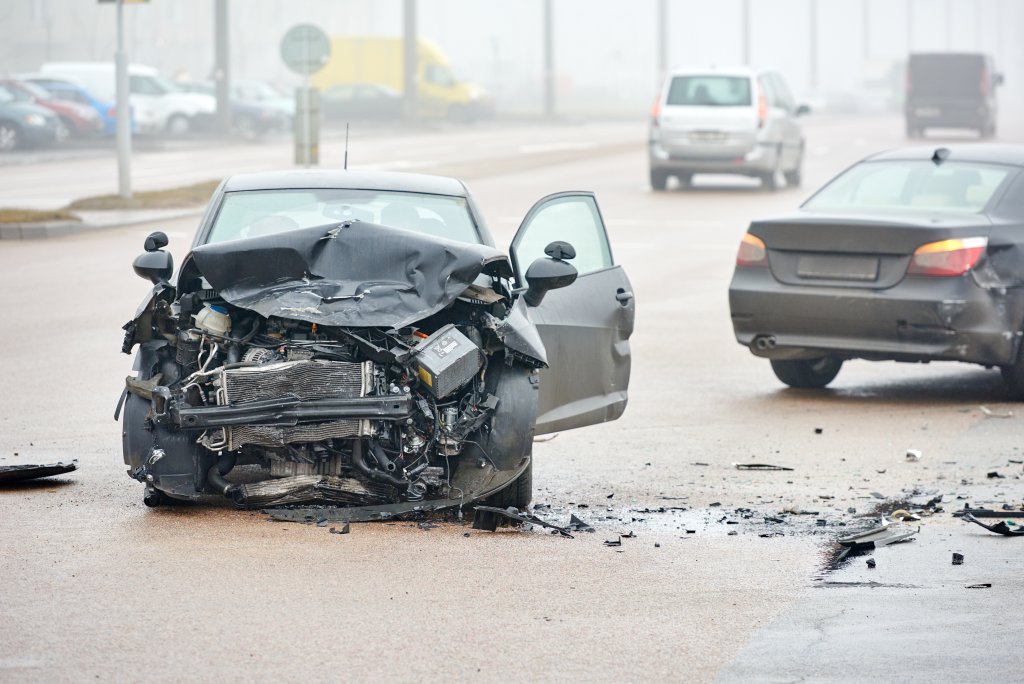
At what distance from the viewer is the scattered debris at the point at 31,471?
25.9ft

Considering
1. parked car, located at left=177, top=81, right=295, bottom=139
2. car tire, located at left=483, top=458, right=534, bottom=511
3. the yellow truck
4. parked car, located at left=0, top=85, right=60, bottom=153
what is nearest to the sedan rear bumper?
car tire, located at left=483, top=458, right=534, bottom=511

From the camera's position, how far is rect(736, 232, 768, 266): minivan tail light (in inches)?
437

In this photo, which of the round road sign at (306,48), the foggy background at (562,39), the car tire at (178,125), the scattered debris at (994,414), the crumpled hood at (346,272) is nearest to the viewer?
the crumpled hood at (346,272)

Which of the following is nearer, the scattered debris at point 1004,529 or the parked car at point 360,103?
the scattered debris at point 1004,529

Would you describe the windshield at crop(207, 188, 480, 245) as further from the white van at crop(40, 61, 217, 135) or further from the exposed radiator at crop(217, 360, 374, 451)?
the white van at crop(40, 61, 217, 135)

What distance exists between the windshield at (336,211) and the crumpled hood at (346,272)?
3.05 feet

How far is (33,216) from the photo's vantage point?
21.8 m

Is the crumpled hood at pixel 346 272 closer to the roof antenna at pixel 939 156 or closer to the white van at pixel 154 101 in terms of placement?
the roof antenna at pixel 939 156

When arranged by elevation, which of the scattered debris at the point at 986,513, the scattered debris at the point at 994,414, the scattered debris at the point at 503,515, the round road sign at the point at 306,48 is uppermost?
the round road sign at the point at 306,48

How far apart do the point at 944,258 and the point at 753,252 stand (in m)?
1.29

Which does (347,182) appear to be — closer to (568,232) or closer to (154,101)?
(568,232)

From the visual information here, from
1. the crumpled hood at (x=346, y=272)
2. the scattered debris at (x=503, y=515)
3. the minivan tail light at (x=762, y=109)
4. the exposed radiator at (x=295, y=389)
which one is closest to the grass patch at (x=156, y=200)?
the minivan tail light at (x=762, y=109)

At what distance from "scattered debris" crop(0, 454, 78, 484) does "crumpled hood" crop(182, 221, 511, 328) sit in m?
1.51

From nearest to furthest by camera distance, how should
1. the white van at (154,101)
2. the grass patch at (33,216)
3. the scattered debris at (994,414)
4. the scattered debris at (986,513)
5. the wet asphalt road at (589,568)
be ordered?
1. the wet asphalt road at (589,568)
2. the scattered debris at (986,513)
3. the scattered debris at (994,414)
4. the grass patch at (33,216)
5. the white van at (154,101)
